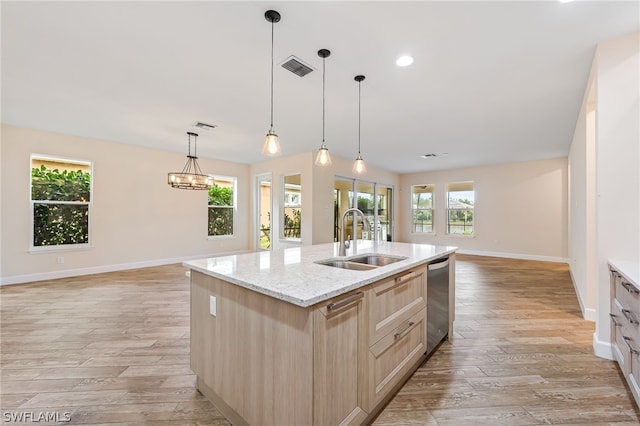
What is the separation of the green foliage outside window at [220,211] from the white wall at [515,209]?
6.37m

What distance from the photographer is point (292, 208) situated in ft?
22.8

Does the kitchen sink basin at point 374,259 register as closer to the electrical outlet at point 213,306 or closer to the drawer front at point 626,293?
the electrical outlet at point 213,306

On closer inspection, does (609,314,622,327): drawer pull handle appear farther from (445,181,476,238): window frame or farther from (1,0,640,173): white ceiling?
(445,181,476,238): window frame

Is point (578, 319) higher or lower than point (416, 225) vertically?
lower

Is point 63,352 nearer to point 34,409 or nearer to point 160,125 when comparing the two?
point 34,409

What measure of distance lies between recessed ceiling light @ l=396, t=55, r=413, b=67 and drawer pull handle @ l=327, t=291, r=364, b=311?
2259 millimetres

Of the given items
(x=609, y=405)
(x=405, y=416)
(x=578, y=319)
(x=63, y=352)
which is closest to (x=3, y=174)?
(x=63, y=352)

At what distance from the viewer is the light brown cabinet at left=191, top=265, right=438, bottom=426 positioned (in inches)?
47.9

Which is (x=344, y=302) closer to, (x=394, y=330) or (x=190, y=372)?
(x=394, y=330)

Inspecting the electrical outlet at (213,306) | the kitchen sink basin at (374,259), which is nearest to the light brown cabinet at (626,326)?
the kitchen sink basin at (374,259)

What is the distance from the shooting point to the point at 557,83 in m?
3.08

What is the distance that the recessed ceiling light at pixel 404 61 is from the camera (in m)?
2.56

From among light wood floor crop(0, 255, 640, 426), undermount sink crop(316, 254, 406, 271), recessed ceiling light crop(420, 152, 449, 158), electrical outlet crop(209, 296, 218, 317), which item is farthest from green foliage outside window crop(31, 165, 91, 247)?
recessed ceiling light crop(420, 152, 449, 158)

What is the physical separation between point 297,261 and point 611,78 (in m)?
3.02
